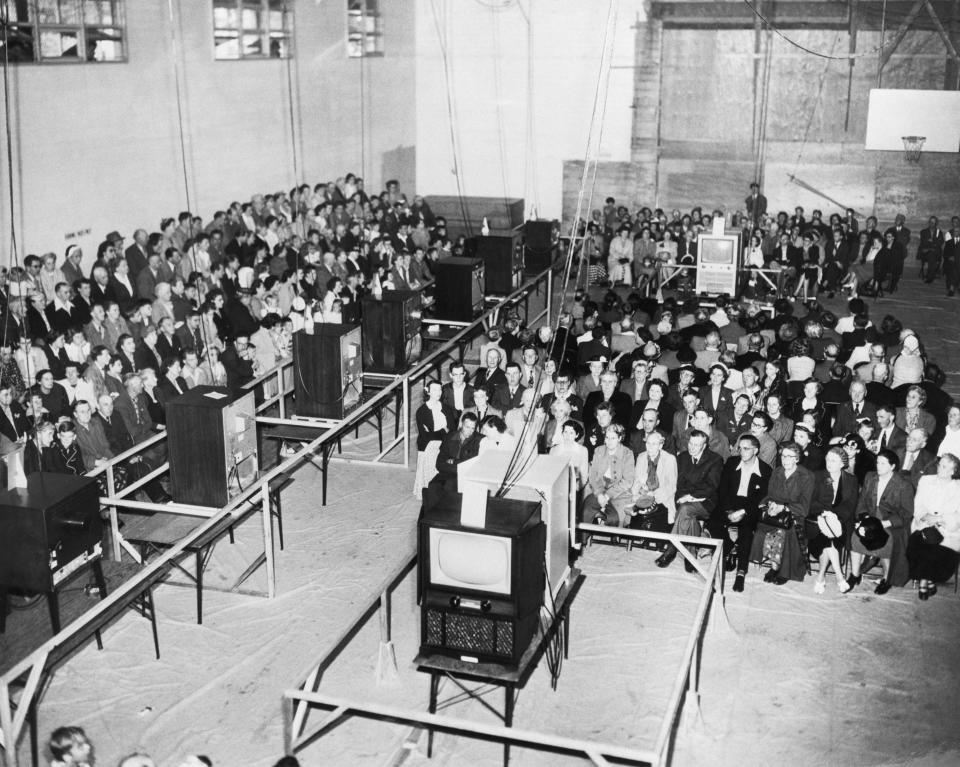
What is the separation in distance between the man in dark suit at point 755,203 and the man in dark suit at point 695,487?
1196 centimetres

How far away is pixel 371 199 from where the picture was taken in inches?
781

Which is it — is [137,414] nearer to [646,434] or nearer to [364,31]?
[646,434]

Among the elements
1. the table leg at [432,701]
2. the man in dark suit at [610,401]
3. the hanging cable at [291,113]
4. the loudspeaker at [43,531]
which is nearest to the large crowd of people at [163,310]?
the loudspeaker at [43,531]

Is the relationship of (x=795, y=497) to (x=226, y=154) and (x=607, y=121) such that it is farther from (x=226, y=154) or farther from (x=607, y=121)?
(x=607, y=121)

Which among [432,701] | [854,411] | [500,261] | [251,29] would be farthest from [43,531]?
[251,29]

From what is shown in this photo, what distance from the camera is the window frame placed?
20250 mm

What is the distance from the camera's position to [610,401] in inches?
382

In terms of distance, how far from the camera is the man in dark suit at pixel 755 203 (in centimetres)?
1984

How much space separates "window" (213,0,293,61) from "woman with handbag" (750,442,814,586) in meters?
11.5

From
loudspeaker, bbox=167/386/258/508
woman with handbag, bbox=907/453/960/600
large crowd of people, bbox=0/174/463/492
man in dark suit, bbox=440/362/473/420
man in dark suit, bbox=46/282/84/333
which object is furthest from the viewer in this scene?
man in dark suit, bbox=46/282/84/333

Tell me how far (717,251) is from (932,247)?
5660 mm

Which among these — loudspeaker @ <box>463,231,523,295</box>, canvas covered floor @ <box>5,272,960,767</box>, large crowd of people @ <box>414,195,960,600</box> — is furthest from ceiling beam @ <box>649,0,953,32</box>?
canvas covered floor @ <box>5,272,960,767</box>

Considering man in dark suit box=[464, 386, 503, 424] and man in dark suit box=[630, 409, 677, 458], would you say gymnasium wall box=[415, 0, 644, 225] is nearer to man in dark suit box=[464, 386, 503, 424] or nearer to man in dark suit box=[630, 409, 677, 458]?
man in dark suit box=[464, 386, 503, 424]

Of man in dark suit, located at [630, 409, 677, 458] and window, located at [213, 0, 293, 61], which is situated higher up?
window, located at [213, 0, 293, 61]
